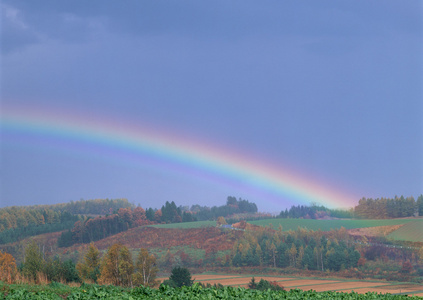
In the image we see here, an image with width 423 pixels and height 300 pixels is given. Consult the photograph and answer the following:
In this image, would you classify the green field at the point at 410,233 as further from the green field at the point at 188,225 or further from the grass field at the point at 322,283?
the green field at the point at 188,225

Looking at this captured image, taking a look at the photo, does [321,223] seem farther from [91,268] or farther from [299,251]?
[91,268]

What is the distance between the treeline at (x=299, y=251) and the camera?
55375 millimetres

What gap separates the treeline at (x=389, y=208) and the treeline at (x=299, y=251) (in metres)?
6.08

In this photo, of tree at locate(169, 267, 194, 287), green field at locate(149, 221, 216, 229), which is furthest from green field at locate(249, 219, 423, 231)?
tree at locate(169, 267, 194, 287)

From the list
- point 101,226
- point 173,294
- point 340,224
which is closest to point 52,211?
point 101,226

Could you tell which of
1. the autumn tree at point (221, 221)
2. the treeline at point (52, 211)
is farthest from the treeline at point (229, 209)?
the treeline at point (52, 211)

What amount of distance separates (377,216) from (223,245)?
856 inches

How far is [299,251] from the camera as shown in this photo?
5719cm

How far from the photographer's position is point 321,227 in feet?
221

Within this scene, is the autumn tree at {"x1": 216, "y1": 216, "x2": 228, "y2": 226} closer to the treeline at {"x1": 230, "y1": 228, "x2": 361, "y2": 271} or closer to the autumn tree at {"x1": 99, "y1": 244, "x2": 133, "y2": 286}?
the treeline at {"x1": 230, "y1": 228, "x2": 361, "y2": 271}

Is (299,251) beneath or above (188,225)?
beneath

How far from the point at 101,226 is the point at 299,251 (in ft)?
95.5

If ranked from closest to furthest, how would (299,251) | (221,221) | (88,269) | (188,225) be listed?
1. (88,269)
2. (299,251)
3. (188,225)
4. (221,221)

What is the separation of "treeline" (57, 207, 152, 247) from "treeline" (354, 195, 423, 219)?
31.1m
